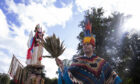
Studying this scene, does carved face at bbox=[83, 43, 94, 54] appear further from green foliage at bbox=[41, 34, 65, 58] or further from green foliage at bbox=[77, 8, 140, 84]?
green foliage at bbox=[77, 8, 140, 84]

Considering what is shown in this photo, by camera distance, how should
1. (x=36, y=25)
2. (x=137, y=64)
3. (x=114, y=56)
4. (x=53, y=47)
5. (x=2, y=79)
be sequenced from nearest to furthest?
(x=53, y=47), (x=36, y=25), (x=137, y=64), (x=114, y=56), (x=2, y=79)

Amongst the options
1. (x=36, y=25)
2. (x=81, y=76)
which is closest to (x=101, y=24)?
(x=36, y=25)

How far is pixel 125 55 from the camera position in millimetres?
22109

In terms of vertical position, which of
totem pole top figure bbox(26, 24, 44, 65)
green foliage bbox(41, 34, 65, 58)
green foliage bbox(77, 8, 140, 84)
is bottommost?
green foliage bbox(41, 34, 65, 58)

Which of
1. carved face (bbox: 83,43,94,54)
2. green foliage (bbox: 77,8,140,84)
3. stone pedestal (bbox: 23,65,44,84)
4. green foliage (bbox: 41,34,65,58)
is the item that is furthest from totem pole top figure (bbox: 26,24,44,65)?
green foliage (bbox: 77,8,140,84)

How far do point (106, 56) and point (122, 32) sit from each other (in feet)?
15.5

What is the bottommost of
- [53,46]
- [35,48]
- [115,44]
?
[53,46]

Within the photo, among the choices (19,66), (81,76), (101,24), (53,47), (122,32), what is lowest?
(81,76)

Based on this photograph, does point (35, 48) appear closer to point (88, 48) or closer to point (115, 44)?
point (88, 48)

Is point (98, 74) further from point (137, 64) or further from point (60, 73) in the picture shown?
point (137, 64)

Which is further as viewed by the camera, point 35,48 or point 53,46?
point 35,48

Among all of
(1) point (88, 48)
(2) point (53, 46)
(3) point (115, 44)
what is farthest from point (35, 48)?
(3) point (115, 44)

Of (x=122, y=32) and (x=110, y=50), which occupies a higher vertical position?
(x=122, y=32)

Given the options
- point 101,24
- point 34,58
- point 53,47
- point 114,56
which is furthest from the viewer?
point 101,24
